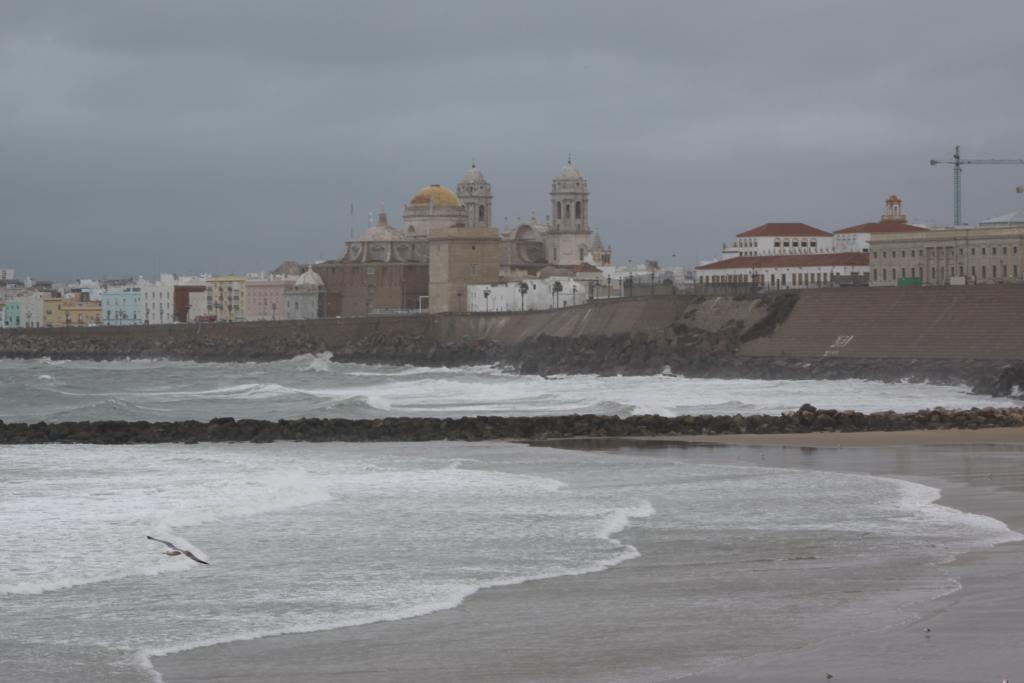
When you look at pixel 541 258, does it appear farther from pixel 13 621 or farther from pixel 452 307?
pixel 13 621

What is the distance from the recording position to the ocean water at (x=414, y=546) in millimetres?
12156

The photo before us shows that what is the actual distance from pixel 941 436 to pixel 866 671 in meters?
19.4

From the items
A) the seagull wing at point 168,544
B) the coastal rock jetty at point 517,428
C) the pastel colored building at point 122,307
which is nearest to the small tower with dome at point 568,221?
the pastel colored building at point 122,307

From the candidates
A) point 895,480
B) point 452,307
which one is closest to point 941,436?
point 895,480

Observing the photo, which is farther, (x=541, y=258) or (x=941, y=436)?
(x=541, y=258)

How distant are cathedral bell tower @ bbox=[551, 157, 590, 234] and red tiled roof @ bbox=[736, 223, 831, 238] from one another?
66.2 feet

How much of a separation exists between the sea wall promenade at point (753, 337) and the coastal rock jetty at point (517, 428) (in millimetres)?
12614

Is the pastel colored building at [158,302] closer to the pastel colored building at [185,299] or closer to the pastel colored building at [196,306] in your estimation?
the pastel colored building at [185,299]

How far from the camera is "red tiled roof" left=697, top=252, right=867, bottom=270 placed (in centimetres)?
8844

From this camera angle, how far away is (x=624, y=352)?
66062 millimetres

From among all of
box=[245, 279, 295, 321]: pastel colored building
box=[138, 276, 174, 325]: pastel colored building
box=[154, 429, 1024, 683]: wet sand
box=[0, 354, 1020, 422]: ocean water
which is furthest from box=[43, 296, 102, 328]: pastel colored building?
box=[154, 429, 1024, 683]: wet sand

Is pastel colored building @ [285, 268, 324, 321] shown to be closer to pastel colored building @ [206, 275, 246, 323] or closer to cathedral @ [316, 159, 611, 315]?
cathedral @ [316, 159, 611, 315]

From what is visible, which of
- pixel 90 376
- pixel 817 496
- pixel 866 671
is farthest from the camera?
pixel 90 376

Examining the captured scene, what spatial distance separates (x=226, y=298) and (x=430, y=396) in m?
103
